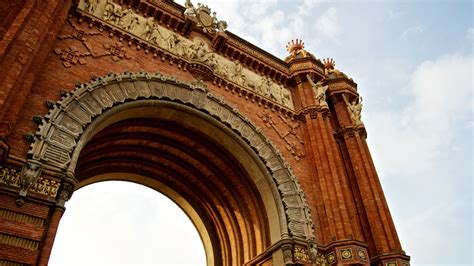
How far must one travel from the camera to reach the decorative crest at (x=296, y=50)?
16.1 m

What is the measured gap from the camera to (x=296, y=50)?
16.7 metres

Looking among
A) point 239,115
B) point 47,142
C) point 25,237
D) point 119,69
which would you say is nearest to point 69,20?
point 119,69

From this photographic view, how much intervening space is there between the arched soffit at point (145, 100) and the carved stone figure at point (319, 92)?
Answer: 10.9ft

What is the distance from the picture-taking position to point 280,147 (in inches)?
499

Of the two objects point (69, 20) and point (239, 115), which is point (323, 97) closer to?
point (239, 115)

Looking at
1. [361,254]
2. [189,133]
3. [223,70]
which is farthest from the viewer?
[223,70]

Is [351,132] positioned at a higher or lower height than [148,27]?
lower

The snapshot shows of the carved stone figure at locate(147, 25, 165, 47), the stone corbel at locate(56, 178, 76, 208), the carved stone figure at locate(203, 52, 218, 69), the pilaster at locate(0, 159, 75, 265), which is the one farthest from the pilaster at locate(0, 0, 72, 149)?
the carved stone figure at locate(203, 52, 218, 69)

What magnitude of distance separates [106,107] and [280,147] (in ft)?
19.0

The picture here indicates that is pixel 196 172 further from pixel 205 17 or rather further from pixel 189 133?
pixel 205 17

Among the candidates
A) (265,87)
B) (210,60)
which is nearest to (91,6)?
(210,60)

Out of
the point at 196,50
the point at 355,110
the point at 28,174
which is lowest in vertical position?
the point at 28,174

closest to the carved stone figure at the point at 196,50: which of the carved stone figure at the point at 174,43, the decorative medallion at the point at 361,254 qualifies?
the carved stone figure at the point at 174,43

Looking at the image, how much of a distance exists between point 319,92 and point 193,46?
502 centimetres
